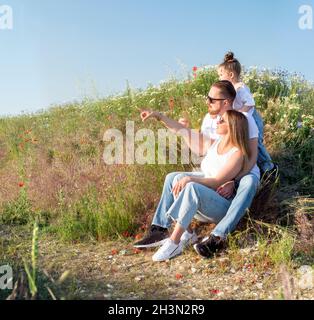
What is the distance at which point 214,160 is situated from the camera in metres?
4.67

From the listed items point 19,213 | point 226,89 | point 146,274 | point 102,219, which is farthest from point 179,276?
point 19,213

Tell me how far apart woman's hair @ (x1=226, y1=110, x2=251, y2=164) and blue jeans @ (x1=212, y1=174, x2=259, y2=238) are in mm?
227

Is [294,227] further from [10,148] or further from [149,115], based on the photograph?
[10,148]

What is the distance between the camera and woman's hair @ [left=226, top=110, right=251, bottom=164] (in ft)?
14.8

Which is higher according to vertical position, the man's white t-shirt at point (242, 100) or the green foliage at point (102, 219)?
the man's white t-shirt at point (242, 100)

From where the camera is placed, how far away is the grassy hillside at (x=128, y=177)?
194 inches

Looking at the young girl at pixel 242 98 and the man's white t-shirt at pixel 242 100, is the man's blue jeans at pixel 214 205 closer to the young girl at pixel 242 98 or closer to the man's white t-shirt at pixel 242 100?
the young girl at pixel 242 98

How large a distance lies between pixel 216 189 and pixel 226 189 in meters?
0.09

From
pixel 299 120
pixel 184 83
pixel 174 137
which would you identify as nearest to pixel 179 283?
pixel 174 137

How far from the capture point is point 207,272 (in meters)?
4.31

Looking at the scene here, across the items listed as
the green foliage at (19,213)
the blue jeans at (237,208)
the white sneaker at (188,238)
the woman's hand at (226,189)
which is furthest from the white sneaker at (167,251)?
the green foliage at (19,213)

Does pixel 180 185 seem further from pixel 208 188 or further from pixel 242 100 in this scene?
pixel 242 100

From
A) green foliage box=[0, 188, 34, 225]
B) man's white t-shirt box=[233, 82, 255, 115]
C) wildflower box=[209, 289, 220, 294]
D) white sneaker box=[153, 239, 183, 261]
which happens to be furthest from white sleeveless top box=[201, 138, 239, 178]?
green foliage box=[0, 188, 34, 225]

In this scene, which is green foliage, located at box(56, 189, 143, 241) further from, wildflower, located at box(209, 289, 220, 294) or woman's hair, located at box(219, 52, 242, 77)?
woman's hair, located at box(219, 52, 242, 77)
